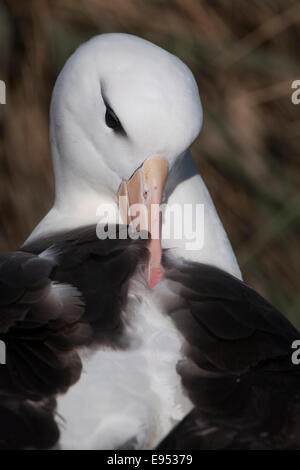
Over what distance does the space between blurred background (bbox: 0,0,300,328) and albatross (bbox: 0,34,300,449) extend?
1.33m

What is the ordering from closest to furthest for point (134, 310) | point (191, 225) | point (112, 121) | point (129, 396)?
point (129, 396), point (134, 310), point (112, 121), point (191, 225)

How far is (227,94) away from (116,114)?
5.63 feet

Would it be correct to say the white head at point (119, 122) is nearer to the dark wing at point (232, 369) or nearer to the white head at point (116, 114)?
the white head at point (116, 114)

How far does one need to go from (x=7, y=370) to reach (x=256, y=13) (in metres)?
2.47

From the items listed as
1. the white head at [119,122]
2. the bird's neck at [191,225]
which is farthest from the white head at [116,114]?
the bird's neck at [191,225]

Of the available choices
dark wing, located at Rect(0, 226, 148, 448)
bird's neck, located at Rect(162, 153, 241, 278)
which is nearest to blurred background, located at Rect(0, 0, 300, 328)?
bird's neck, located at Rect(162, 153, 241, 278)

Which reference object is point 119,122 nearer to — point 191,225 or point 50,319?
point 191,225

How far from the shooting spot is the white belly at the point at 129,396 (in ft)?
6.03

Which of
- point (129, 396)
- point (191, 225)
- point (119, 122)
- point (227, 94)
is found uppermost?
point (227, 94)

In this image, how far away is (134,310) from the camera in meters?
2.06

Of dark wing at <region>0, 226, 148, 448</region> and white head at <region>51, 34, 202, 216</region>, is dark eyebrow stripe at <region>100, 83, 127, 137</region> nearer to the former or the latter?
white head at <region>51, 34, 202, 216</region>

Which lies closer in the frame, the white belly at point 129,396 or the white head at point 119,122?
the white belly at point 129,396

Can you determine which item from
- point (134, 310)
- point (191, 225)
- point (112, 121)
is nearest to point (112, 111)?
point (112, 121)

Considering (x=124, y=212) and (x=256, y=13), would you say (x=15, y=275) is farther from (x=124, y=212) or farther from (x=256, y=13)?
(x=256, y=13)
